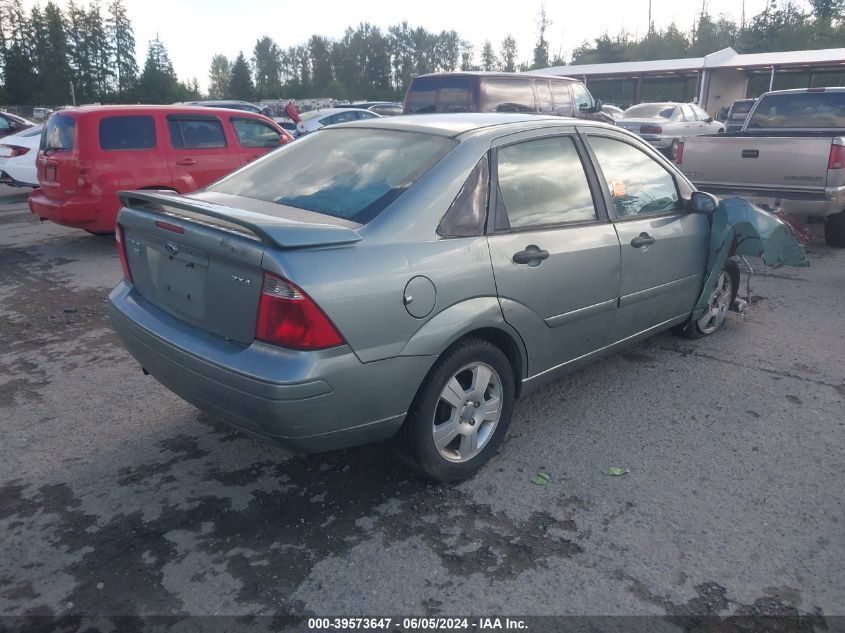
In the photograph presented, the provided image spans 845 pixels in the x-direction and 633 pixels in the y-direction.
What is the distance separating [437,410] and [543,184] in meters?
1.36

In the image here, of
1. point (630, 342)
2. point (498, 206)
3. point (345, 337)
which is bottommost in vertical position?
point (630, 342)

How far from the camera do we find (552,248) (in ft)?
11.6

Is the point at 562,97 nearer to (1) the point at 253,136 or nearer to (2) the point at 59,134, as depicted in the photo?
(1) the point at 253,136

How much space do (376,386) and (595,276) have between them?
161cm

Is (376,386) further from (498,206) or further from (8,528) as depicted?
(8,528)

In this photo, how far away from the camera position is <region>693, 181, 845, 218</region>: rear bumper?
742 cm

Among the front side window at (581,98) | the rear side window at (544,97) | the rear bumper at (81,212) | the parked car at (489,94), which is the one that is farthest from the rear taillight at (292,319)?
the front side window at (581,98)

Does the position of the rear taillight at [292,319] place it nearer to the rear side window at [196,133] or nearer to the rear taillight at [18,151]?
the rear side window at [196,133]

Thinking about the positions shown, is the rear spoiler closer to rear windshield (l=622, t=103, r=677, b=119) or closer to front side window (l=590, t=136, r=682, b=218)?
front side window (l=590, t=136, r=682, b=218)

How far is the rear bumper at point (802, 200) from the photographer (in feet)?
24.3

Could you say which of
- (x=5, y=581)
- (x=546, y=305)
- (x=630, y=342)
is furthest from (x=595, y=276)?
(x=5, y=581)

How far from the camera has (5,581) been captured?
2607mm

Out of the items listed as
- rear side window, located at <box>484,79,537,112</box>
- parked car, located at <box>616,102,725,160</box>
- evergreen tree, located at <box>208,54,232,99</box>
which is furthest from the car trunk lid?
evergreen tree, located at <box>208,54,232,99</box>

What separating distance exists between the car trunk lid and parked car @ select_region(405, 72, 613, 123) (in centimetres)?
802
